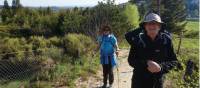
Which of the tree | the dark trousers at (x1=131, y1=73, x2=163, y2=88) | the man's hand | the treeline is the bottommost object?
the tree

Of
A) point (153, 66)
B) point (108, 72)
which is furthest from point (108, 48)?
point (153, 66)

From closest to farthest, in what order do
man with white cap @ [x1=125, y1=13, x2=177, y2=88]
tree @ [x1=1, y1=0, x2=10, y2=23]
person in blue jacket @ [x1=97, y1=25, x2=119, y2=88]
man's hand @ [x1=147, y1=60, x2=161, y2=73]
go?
man's hand @ [x1=147, y1=60, x2=161, y2=73] < man with white cap @ [x1=125, y1=13, x2=177, y2=88] < person in blue jacket @ [x1=97, y1=25, x2=119, y2=88] < tree @ [x1=1, y1=0, x2=10, y2=23]

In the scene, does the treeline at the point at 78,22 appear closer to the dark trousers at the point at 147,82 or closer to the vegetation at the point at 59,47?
the vegetation at the point at 59,47

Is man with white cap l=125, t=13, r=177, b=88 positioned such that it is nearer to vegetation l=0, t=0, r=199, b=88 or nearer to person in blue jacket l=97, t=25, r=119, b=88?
person in blue jacket l=97, t=25, r=119, b=88

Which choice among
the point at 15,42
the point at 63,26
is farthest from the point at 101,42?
the point at 63,26

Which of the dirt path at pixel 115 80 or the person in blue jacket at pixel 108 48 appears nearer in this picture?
the person in blue jacket at pixel 108 48

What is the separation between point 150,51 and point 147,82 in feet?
1.25

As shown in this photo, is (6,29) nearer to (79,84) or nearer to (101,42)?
(79,84)

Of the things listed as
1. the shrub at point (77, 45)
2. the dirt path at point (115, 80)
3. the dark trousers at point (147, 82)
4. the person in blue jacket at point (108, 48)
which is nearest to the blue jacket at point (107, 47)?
the person in blue jacket at point (108, 48)

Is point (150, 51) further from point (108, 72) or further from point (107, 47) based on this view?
point (108, 72)

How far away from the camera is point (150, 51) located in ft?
15.0

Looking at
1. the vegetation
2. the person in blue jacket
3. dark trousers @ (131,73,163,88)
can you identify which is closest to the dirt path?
the vegetation

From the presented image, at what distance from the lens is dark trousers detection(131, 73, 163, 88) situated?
469 cm

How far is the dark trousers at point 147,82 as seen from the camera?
4691 mm
